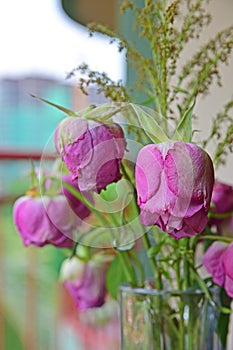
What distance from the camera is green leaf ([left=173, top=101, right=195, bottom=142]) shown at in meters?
0.59

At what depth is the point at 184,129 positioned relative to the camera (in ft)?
1.96

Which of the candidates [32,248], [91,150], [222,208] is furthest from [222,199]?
[32,248]

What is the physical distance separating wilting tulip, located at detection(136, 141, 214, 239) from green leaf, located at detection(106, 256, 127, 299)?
29cm

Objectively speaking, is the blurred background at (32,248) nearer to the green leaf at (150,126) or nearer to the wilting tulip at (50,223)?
the wilting tulip at (50,223)

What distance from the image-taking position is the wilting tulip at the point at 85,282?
83cm

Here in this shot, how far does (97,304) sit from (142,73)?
0.98ft

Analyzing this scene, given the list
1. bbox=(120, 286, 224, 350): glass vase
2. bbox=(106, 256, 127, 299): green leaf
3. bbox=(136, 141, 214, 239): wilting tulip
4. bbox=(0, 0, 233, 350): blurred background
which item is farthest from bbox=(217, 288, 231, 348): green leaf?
bbox=(0, 0, 233, 350): blurred background

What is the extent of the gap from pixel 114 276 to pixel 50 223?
0.50ft

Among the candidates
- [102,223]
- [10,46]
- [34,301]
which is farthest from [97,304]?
[10,46]

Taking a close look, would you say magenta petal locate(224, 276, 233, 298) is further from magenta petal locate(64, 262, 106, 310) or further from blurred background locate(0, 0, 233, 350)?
blurred background locate(0, 0, 233, 350)

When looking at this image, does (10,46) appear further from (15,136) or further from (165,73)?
(165,73)

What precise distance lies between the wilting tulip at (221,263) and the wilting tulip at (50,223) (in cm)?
15

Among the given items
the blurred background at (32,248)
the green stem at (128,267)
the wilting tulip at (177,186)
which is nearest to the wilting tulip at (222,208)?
the green stem at (128,267)

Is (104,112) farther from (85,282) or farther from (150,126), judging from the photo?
(85,282)
